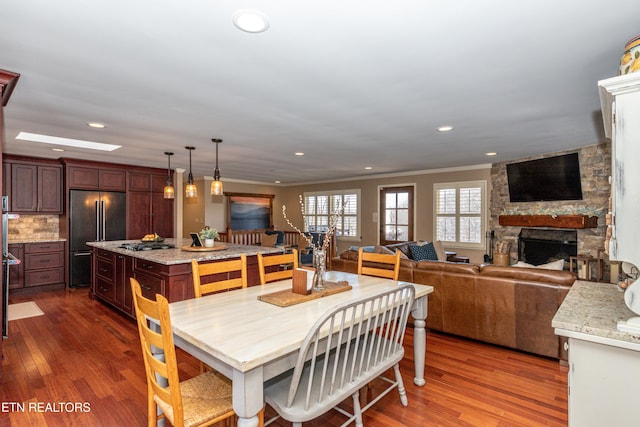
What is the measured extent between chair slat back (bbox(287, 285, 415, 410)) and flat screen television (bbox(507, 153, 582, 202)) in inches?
185

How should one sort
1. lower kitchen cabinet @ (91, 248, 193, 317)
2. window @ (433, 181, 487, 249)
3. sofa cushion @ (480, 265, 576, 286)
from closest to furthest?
sofa cushion @ (480, 265, 576, 286) → lower kitchen cabinet @ (91, 248, 193, 317) → window @ (433, 181, 487, 249)

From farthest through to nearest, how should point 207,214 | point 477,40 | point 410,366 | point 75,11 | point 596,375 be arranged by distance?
point 207,214 < point 410,366 < point 477,40 < point 75,11 < point 596,375

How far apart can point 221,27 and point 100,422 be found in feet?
8.18

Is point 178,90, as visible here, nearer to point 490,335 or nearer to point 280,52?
point 280,52

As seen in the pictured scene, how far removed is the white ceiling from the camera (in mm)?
1634

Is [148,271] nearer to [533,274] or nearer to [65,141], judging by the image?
[65,141]

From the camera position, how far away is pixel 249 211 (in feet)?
31.8

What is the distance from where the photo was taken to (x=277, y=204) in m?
10.6

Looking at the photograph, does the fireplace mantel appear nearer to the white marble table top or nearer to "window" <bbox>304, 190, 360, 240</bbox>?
"window" <bbox>304, 190, 360, 240</bbox>

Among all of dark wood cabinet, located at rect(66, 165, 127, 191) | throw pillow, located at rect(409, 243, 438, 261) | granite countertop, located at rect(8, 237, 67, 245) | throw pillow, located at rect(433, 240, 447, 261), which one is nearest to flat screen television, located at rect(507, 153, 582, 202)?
throw pillow, located at rect(433, 240, 447, 261)

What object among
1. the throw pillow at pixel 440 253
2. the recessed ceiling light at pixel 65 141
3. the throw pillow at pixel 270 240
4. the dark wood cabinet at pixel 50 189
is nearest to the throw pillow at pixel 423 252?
the throw pillow at pixel 440 253

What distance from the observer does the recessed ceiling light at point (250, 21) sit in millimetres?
1622

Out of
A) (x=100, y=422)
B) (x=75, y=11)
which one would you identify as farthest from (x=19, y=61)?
(x=100, y=422)

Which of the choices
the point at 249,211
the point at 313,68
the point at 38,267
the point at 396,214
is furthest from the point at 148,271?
A: the point at 249,211
